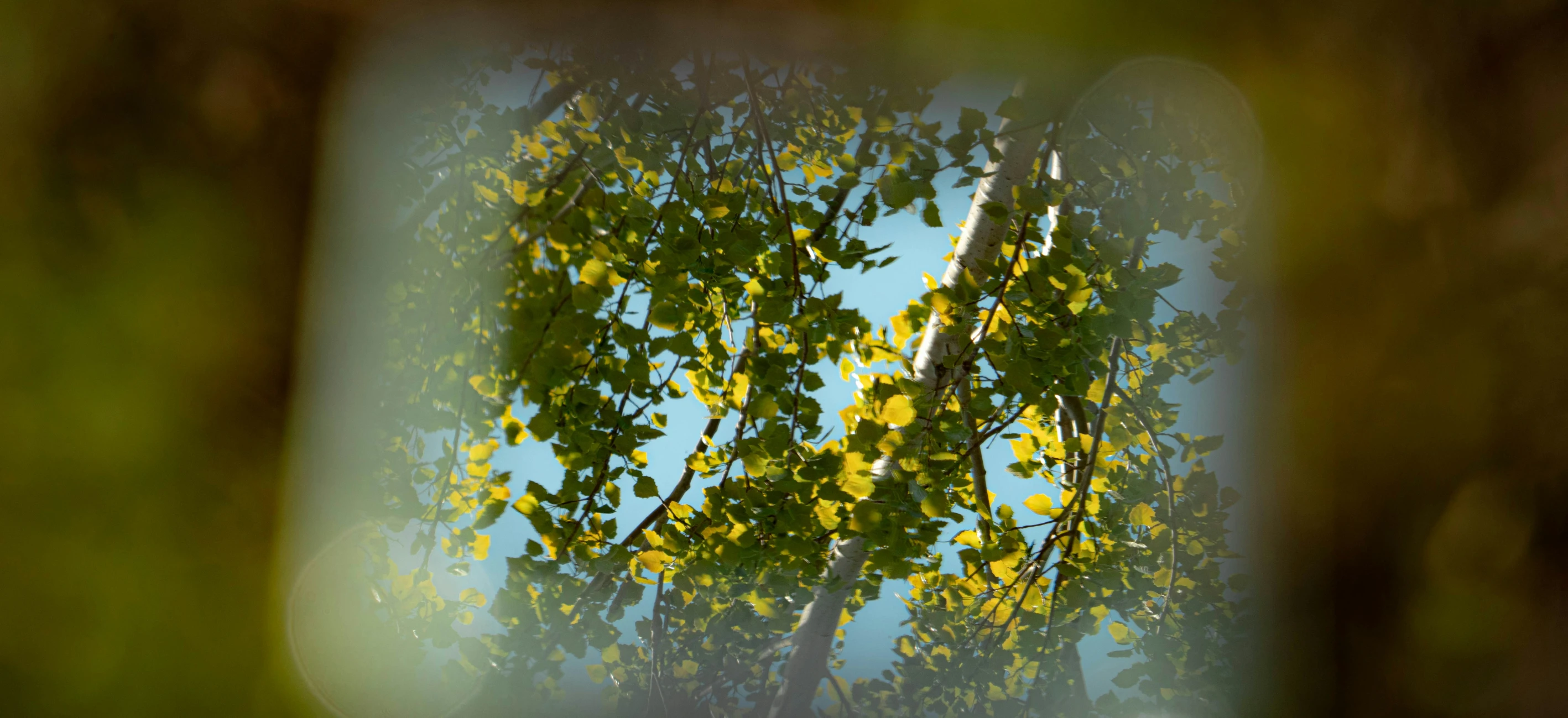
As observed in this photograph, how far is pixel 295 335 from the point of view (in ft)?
0.73

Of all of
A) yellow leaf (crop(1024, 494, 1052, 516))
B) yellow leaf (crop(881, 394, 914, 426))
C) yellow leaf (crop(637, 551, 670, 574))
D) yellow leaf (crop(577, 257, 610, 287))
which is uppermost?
yellow leaf (crop(577, 257, 610, 287))

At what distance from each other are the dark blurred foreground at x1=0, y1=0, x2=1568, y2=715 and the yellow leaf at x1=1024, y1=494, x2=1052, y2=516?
0.33 metres

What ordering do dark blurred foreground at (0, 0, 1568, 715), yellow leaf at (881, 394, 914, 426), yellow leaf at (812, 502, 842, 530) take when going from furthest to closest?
yellow leaf at (812, 502, 842, 530) < yellow leaf at (881, 394, 914, 426) < dark blurred foreground at (0, 0, 1568, 715)

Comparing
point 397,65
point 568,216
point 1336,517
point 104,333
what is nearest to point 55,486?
point 104,333

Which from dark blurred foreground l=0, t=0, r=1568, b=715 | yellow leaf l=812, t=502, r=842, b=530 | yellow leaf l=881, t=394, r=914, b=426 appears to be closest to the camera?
dark blurred foreground l=0, t=0, r=1568, b=715

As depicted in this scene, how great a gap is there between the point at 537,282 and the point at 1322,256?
0.72 metres

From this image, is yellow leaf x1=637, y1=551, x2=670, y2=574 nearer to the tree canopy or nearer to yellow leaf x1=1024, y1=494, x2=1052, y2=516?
the tree canopy

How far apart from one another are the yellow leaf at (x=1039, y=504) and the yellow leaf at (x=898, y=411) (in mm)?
166

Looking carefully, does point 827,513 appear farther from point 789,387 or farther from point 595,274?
point 595,274

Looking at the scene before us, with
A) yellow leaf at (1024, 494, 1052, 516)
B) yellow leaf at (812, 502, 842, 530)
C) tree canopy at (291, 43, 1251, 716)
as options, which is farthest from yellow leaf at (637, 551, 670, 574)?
yellow leaf at (1024, 494, 1052, 516)

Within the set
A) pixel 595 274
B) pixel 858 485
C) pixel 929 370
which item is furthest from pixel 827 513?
pixel 595 274

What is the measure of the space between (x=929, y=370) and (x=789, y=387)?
0.13 m

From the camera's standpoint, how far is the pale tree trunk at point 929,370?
50cm

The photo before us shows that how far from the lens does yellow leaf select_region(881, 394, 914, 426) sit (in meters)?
0.44
